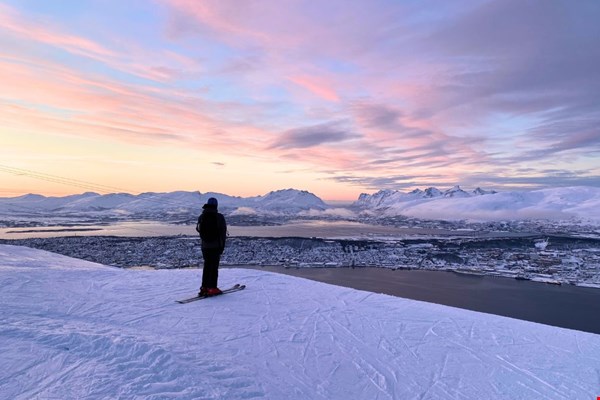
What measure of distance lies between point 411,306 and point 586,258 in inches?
4033

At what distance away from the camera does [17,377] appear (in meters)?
3.61

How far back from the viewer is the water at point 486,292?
39.8 metres

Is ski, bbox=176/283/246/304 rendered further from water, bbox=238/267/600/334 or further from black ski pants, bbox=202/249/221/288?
water, bbox=238/267/600/334

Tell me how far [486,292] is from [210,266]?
175 ft

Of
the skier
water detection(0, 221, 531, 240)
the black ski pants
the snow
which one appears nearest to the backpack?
the skier

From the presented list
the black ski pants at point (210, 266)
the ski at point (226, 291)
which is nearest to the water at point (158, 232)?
the ski at point (226, 291)

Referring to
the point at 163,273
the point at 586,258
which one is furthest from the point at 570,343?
the point at 586,258

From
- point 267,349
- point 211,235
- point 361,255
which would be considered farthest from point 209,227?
point 361,255

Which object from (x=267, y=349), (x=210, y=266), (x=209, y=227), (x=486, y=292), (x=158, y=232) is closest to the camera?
(x=267, y=349)

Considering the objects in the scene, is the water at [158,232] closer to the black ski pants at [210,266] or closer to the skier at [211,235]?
the black ski pants at [210,266]

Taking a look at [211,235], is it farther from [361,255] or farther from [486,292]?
[361,255]

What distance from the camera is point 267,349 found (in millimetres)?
4855

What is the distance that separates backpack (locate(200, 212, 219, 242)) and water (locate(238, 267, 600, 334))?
39.7m

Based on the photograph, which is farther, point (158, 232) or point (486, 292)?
point (158, 232)
